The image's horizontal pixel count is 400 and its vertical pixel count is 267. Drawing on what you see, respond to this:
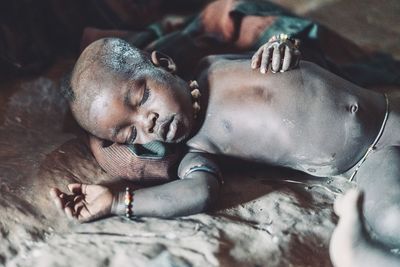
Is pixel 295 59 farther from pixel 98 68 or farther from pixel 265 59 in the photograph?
pixel 98 68

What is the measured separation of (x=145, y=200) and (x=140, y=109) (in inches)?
10.5

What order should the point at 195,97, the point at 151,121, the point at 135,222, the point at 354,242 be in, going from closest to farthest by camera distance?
the point at 354,242, the point at 135,222, the point at 151,121, the point at 195,97

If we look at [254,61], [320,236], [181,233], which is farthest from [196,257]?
[254,61]

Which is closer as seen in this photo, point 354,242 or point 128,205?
point 354,242

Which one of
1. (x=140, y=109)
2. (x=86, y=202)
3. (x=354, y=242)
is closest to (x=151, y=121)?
(x=140, y=109)

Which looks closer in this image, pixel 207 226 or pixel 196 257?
pixel 196 257

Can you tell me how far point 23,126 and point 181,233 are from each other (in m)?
0.72

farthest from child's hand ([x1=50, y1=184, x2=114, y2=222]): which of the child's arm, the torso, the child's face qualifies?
the torso

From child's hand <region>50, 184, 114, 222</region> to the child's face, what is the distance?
20cm

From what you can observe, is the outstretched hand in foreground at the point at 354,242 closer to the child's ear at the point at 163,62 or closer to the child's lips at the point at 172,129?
the child's lips at the point at 172,129

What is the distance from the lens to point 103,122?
1565mm

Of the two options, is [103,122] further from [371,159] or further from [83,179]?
[371,159]

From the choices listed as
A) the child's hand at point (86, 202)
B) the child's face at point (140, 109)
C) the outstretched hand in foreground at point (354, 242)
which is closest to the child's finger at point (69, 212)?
the child's hand at point (86, 202)

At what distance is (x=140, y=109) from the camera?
5.11 ft
